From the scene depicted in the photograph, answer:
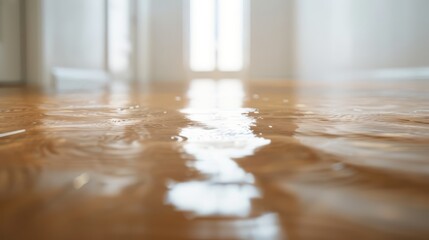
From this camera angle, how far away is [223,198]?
19 cm

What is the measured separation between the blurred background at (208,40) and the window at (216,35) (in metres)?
0.01

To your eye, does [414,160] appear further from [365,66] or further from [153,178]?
[365,66]

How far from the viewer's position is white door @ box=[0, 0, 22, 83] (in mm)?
1964

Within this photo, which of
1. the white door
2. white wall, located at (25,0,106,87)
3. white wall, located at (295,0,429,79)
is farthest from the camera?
white wall, located at (295,0,429,79)

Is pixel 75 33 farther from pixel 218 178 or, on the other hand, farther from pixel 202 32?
pixel 202 32

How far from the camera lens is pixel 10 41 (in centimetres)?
200

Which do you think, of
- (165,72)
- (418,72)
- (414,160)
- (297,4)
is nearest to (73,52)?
(418,72)

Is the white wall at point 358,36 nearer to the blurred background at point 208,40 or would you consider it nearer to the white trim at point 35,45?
the blurred background at point 208,40

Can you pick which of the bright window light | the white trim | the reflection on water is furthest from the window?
the reflection on water

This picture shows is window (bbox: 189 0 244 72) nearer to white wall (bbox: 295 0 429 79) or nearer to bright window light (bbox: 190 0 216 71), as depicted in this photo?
bright window light (bbox: 190 0 216 71)

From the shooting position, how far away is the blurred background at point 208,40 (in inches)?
82.4

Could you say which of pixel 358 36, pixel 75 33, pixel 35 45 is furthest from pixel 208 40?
pixel 35 45

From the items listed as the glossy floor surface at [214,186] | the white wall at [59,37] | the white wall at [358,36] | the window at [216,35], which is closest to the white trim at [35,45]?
the white wall at [59,37]

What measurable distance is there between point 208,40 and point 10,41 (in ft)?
13.5
